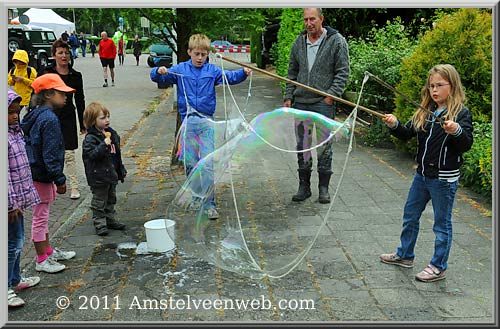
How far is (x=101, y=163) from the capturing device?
528 cm

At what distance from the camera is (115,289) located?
4180mm

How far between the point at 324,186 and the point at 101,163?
2297 mm

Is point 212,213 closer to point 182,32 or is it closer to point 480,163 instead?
point 480,163

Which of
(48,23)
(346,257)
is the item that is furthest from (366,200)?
(48,23)

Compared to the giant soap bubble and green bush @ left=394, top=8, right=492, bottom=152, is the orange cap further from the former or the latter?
green bush @ left=394, top=8, right=492, bottom=152

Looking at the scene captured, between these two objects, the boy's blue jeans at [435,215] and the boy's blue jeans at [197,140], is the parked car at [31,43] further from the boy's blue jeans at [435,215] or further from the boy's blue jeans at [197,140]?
the boy's blue jeans at [435,215]

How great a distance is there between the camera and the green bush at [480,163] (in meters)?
6.23

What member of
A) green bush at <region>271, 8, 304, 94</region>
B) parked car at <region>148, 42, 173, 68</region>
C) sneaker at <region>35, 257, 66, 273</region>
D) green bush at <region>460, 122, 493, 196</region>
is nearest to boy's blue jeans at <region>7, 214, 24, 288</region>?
sneaker at <region>35, 257, 66, 273</region>

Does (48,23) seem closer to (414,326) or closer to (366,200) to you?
(366,200)

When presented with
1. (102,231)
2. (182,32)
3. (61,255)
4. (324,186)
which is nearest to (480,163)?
(324,186)

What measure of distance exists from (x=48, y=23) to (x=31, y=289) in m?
35.4

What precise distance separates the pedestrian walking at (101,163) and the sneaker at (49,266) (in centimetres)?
81

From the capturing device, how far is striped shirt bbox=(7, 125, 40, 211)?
389 cm

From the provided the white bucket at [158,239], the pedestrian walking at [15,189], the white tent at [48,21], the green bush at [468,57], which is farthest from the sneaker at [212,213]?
the white tent at [48,21]
